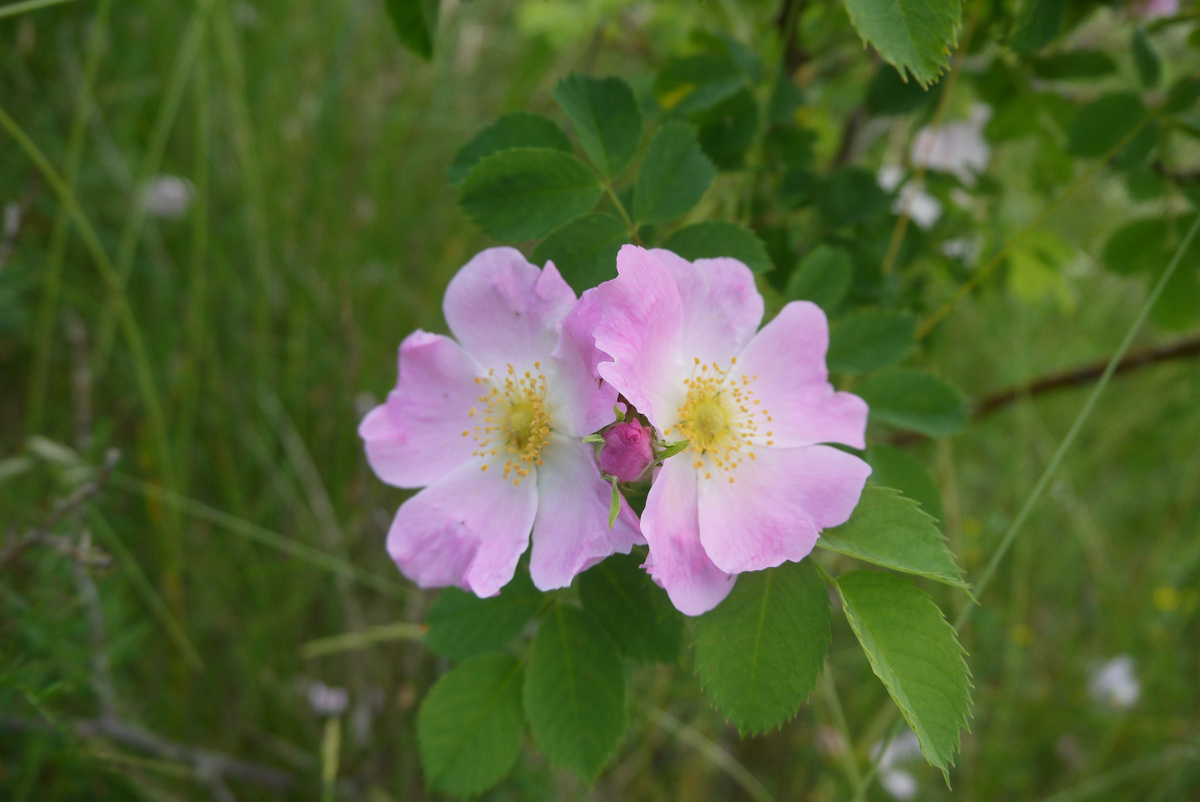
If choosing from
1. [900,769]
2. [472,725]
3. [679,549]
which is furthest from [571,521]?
[900,769]

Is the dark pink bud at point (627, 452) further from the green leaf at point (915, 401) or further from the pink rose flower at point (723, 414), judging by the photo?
the green leaf at point (915, 401)

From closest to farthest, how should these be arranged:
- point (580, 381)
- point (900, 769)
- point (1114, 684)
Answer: point (580, 381), point (900, 769), point (1114, 684)

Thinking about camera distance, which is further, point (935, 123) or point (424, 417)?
point (935, 123)

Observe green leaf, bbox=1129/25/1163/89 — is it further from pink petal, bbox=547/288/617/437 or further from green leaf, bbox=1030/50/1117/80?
pink petal, bbox=547/288/617/437

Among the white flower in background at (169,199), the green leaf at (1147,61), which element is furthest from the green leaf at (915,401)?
the white flower in background at (169,199)

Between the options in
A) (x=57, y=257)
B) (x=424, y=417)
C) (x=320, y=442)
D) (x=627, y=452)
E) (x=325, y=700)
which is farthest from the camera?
(x=320, y=442)

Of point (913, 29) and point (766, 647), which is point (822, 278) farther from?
point (766, 647)
